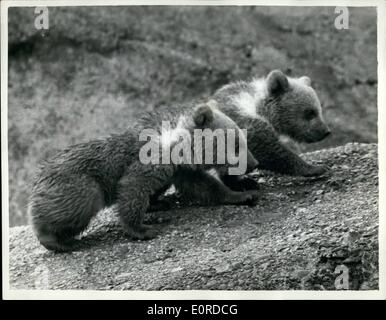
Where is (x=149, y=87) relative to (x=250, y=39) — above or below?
below

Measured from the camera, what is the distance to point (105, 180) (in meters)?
4.65

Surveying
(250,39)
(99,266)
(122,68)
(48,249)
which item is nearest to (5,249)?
(48,249)

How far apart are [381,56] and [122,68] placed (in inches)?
133

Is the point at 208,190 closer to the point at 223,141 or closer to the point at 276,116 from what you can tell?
the point at 223,141

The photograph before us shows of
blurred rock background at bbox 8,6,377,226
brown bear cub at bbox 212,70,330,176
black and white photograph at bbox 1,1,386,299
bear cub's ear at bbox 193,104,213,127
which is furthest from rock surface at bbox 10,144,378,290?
blurred rock background at bbox 8,6,377,226

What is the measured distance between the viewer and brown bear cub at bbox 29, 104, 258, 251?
455 centimetres

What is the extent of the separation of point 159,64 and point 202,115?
118 inches

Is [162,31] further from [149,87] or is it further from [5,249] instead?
[5,249]

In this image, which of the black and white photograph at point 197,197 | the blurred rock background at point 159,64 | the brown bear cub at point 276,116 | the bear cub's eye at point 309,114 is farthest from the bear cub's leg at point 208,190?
the blurred rock background at point 159,64

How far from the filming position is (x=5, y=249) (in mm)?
4816

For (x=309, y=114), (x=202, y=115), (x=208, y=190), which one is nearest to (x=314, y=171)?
(x=309, y=114)

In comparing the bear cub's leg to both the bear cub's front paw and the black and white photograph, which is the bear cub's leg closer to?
the black and white photograph
